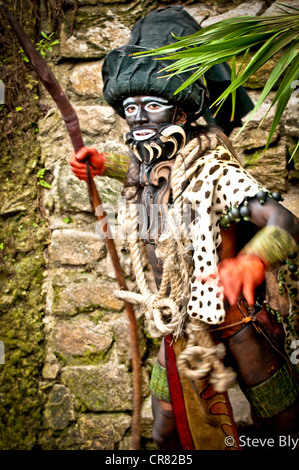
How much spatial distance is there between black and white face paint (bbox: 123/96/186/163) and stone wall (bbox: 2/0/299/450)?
2.02 ft

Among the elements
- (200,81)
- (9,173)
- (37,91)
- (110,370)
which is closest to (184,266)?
(200,81)

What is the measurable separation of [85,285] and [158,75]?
1.09m

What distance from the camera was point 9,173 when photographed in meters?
2.19

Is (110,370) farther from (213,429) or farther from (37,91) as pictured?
(37,91)

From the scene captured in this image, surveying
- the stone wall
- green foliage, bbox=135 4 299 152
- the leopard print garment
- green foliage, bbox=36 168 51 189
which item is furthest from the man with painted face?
green foliage, bbox=36 168 51 189

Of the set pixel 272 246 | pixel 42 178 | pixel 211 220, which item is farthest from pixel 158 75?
pixel 42 178

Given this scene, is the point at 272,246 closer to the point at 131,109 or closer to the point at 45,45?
the point at 131,109

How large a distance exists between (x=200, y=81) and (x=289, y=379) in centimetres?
104

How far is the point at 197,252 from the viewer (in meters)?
1.35

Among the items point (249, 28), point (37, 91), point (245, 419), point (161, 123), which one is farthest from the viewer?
point (37, 91)

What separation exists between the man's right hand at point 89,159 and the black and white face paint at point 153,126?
0.18 metres

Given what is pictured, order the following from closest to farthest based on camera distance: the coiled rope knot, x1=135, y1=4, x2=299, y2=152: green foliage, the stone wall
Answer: x1=135, y1=4, x2=299, y2=152: green foliage < the coiled rope knot < the stone wall

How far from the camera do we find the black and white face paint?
1.44m

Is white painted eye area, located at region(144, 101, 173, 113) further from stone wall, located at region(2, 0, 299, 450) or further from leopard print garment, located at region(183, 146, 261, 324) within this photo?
stone wall, located at region(2, 0, 299, 450)
